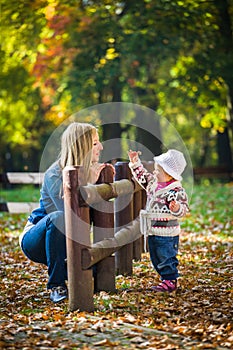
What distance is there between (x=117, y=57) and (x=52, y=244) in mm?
16113

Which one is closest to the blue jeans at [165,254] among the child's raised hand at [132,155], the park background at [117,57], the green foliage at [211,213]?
the child's raised hand at [132,155]

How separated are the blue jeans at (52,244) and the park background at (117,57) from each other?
899 cm

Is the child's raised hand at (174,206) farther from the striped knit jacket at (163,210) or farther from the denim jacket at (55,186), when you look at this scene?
the denim jacket at (55,186)

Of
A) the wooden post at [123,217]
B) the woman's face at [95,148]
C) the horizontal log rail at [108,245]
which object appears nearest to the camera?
the horizontal log rail at [108,245]

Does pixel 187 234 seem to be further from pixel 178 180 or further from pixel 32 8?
pixel 32 8

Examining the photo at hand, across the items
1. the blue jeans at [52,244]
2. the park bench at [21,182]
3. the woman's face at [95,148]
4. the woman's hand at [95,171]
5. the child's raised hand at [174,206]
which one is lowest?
the park bench at [21,182]

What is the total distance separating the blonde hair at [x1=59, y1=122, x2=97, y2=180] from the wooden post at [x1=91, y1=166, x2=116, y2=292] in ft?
1.24

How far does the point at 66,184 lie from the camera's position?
5.70 m

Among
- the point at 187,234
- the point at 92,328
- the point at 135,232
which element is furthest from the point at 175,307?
Result: the point at 187,234

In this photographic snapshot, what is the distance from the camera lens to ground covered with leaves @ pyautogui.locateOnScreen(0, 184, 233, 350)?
16.7 ft

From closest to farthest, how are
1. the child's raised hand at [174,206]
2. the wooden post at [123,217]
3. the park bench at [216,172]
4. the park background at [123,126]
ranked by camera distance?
the park background at [123,126]
the child's raised hand at [174,206]
the wooden post at [123,217]
the park bench at [216,172]

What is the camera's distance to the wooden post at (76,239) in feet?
18.7

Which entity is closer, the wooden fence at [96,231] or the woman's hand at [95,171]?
the wooden fence at [96,231]

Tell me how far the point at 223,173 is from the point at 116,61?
24.8 ft
